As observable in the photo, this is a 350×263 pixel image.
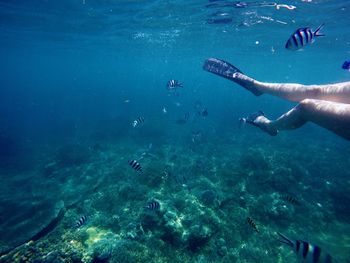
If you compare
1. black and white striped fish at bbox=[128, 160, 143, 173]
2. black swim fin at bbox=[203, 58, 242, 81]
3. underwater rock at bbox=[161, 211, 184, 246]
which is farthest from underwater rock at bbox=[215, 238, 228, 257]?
black swim fin at bbox=[203, 58, 242, 81]

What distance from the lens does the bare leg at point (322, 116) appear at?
430 cm

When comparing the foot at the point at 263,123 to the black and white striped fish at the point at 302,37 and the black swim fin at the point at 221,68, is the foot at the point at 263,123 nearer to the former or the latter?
the black swim fin at the point at 221,68

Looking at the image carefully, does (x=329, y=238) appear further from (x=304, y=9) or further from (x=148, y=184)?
(x=304, y=9)

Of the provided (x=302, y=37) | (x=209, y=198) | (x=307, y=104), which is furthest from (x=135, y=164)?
(x=302, y=37)

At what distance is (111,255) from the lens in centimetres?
769

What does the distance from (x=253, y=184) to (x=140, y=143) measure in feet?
44.4

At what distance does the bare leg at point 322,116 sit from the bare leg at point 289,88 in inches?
41.8

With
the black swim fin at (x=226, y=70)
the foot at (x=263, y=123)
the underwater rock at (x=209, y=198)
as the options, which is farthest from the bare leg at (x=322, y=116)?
the underwater rock at (x=209, y=198)

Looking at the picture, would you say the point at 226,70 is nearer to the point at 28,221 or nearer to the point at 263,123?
the point at 263,123

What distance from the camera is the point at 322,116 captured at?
465 cm

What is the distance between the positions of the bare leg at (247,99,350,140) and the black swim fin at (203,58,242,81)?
2508 mm

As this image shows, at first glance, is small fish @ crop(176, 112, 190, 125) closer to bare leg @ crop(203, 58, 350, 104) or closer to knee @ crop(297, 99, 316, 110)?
bare leg @ crop(203, 58, 350, 104)

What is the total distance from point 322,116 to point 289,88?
87.3 inches

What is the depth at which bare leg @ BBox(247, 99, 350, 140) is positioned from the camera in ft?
14.1
